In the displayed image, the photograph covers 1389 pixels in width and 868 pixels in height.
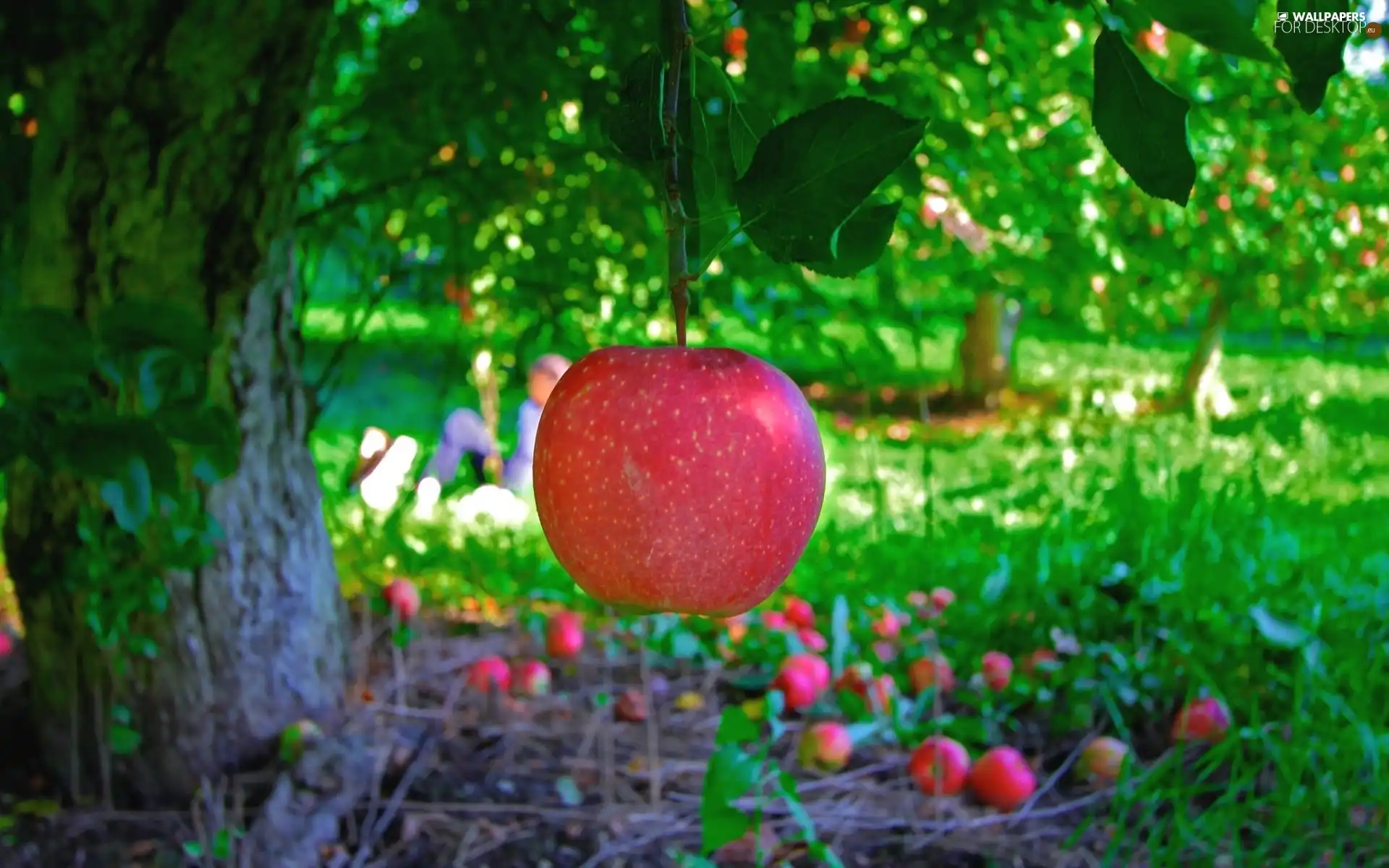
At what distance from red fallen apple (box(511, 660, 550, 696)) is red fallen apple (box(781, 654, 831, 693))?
0.38 metres

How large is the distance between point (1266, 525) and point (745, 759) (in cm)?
143

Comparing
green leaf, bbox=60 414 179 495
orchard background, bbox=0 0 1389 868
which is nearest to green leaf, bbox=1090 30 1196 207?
orchard background, bbox=0 0 1389 868

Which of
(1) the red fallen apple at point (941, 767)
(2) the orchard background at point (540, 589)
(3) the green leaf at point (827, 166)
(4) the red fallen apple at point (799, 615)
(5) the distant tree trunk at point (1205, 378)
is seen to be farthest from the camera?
(5) the distant tree trunk at point (1205, 378)

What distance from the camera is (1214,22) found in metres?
0.43

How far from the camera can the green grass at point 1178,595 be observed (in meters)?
1.38

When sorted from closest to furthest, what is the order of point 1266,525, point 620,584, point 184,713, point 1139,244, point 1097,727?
1. point 620,584
2. point 184,713
3. point 1097,727
4. point 1139,244
5. point 1266,525

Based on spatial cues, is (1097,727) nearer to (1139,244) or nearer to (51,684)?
(1139,244)

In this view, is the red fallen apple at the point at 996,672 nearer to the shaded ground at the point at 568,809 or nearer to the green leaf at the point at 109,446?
the shaded ground at the point at 568,809

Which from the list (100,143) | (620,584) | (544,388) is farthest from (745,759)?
(544,388)

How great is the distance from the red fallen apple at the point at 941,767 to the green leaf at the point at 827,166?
47.3 inches

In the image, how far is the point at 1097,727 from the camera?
174 cm

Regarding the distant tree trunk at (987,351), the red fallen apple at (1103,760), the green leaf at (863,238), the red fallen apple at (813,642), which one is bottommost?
the red fallen apple at (1103,760)

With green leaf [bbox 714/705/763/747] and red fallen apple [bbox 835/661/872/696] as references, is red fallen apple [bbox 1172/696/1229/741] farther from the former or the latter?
green leaf [bbox 714/705/763/747]

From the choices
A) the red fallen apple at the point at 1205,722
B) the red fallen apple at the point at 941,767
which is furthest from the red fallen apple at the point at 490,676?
the red fallen apple at the point at 1205,722
